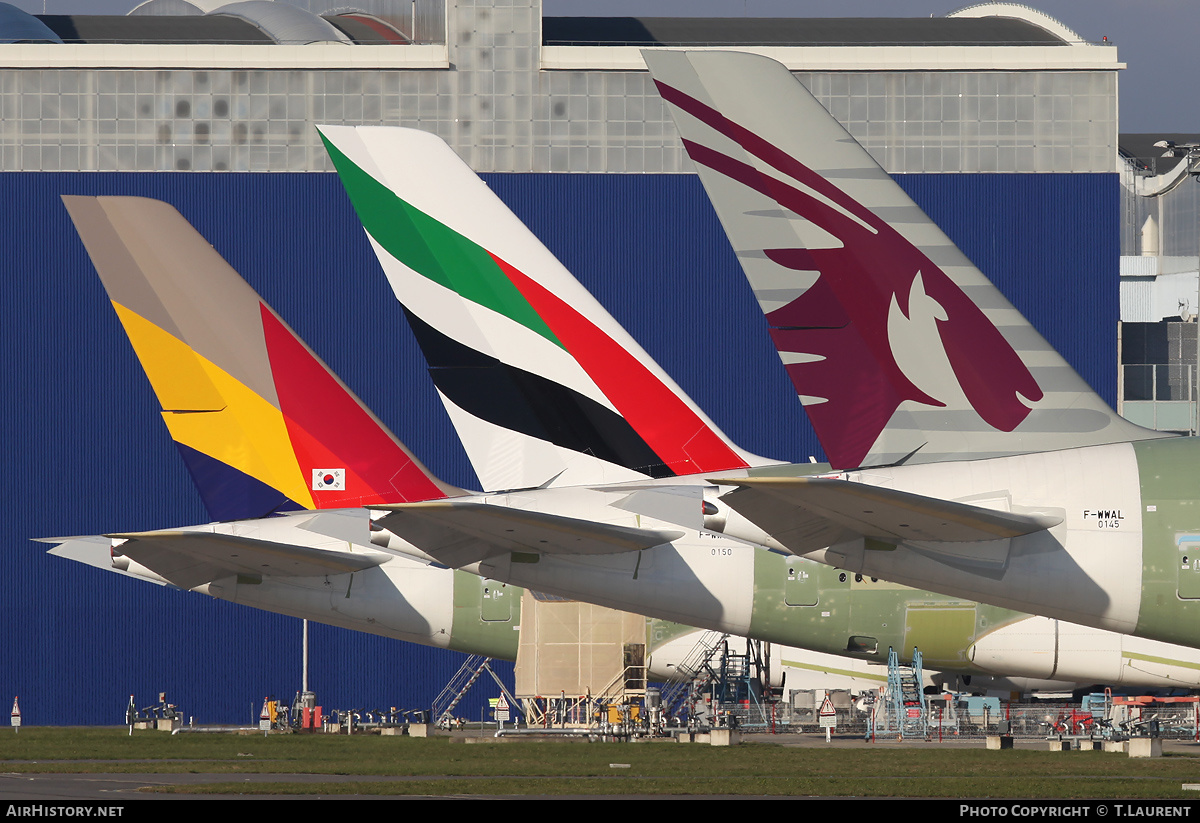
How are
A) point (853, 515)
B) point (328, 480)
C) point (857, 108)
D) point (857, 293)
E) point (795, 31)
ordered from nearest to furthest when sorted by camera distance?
point (853, 515), point (857, 293), point (328, 480), point (857, 108), point (795, 31)

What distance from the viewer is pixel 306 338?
48.9 m

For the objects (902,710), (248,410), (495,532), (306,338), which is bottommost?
(902,710)

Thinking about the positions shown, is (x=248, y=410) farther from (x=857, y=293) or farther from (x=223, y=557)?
(x=857, y=293)

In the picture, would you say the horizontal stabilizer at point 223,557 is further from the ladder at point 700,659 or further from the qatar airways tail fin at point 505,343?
the ladder at point 700,659

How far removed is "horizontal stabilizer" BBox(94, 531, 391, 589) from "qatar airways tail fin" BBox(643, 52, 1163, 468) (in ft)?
36.7

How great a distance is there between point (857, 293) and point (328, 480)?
14.2 m

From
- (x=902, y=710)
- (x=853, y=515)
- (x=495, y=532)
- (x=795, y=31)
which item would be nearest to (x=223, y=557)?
(x=495, y=532)

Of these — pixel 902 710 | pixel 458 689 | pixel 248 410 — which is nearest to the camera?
pixel 248 410

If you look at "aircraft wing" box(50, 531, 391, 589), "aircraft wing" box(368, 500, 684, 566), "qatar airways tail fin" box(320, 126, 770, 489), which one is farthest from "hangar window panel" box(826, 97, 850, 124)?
"aircraft wing" box(368, 500, 684, 566)

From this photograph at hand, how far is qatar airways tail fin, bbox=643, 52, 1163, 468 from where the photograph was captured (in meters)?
16.0

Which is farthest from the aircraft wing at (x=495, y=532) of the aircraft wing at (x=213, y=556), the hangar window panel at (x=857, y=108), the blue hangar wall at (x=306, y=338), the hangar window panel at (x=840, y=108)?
the hangar window panel at (x=857, y=108)

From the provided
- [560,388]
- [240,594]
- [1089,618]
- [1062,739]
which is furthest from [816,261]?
[1062,739]

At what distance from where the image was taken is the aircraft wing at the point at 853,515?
552 inches

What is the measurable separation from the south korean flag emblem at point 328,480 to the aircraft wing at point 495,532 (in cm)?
756
